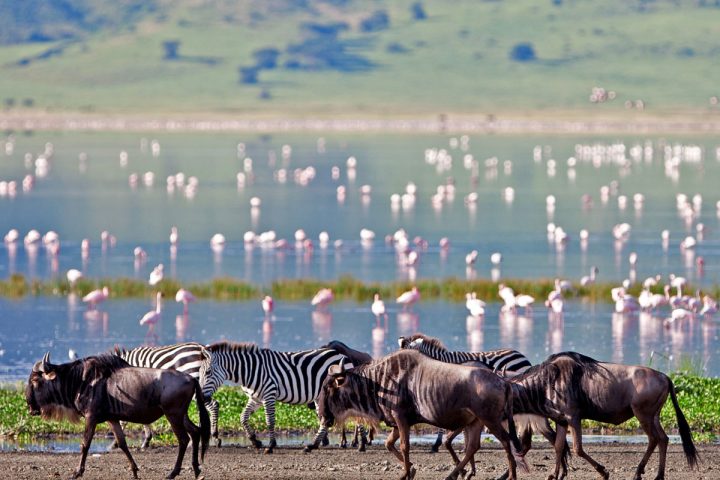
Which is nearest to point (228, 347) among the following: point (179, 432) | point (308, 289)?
point (179, 432)

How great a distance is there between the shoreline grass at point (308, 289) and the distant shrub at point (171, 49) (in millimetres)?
147135

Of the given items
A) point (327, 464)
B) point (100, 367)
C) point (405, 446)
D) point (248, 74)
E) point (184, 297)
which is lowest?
point (184, 297)

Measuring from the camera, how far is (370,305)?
3089cm

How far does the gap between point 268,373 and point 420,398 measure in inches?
130

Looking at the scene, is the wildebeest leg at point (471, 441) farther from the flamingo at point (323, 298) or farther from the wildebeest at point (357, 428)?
the flamingo at point (323, 298)

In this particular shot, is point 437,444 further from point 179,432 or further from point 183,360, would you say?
point 179,432

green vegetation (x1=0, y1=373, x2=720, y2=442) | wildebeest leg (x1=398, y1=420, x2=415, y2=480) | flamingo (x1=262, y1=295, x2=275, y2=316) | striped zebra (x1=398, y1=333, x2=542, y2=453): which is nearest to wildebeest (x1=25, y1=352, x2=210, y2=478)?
wildebeest leg (x1=398, y1=420, x2=415, y2=480)

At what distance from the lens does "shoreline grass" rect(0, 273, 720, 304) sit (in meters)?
31.4

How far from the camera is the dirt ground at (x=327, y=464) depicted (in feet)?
43.9

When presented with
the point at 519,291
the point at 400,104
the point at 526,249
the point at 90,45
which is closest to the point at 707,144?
the point at 400,104

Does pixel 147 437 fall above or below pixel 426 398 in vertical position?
below

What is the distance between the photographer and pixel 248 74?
17150 centimetres

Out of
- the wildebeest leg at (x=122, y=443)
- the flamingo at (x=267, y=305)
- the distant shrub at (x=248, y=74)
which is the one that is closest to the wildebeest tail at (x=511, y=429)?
the wildebeest leg at (x=122, y=443)

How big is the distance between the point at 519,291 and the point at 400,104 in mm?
121321
